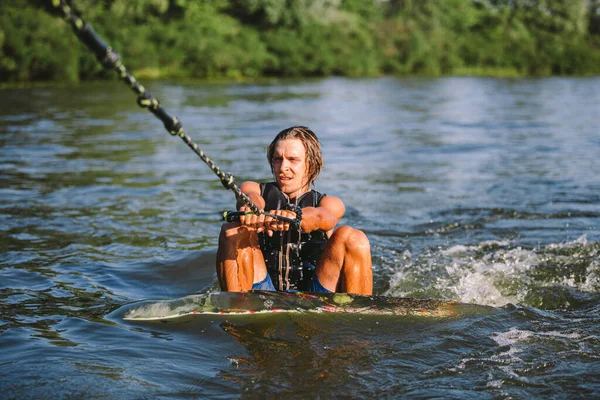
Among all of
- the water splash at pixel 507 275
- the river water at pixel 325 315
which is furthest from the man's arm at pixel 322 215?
the water splash at pixel 507 275

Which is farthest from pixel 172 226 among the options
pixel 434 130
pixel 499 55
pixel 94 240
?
pixel 499 55

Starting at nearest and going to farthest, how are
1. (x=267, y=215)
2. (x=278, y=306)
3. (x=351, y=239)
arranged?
(x=267, y=215)
(x=351, y=239)
(x=278, y=306)

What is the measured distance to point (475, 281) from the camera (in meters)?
6.25

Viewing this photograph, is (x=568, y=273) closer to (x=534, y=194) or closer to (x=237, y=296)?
(x=237, y=296)

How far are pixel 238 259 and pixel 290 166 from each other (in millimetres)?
733

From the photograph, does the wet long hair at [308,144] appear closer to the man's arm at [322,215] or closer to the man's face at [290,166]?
the man's face at [290,166]

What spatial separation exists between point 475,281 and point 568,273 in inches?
32.2

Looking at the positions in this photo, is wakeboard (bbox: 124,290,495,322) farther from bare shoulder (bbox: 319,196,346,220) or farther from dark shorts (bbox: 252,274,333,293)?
bare shoulder (bbox: 319,196,346,220)

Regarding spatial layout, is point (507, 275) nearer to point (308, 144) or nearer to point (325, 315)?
point (325, 315)

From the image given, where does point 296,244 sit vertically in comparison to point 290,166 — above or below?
below

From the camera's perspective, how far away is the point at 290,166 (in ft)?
16.6

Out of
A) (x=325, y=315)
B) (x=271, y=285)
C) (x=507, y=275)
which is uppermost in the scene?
(x=271, y=285)

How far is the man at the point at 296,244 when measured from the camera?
478 cm

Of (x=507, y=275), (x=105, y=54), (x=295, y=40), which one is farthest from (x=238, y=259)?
(x=295, y=40)
